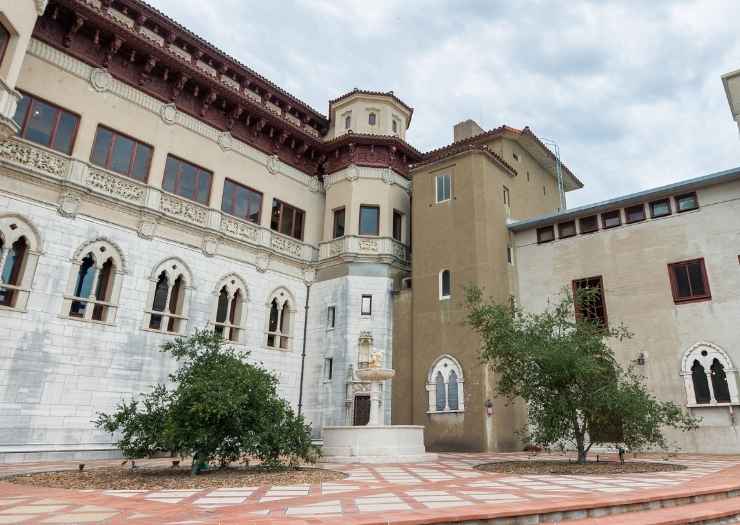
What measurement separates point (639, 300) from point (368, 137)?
13664 mm

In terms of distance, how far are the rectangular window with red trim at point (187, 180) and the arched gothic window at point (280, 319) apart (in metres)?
5.03

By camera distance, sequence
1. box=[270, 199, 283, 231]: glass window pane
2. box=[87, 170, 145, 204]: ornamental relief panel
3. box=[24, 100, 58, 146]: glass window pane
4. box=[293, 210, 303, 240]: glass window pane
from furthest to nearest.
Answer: box=[293, 210, 303, 240]: glass window pane < box=[270, 199, 283, 231]: glass window pane < box=[87, 170, 145, 204]: ornamental relief panel < box=[24, 100, 58, 146]: glass window pane

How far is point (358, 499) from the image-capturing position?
23.2 ft

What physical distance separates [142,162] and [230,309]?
643 cm

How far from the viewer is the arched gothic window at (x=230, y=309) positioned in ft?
65.2

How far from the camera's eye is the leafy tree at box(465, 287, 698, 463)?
40.5 feet

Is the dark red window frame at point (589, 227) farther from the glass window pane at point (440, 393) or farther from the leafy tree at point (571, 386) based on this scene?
the glass window pane at point (440, 393)

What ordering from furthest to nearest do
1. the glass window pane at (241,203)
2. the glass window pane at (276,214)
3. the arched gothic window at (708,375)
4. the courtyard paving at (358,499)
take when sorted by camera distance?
the glass window pane at (276,214), the glass window pane at (241,203), the arched gothic window at (708,375), the courtyard paving at (358,499)

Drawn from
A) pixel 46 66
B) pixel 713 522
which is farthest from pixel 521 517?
pixel 46 66

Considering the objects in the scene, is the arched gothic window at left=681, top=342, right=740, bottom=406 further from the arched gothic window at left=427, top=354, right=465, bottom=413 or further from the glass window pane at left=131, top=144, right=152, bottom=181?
the glass window pane at left=131, top=144, right=152, bottom=181

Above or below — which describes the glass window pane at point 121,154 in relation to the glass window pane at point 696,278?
above

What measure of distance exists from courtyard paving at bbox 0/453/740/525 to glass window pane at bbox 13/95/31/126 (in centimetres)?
1184

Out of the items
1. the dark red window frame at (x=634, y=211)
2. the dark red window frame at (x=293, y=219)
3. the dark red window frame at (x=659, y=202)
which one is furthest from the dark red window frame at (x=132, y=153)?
the dark red window frame at (x=659, y=202)

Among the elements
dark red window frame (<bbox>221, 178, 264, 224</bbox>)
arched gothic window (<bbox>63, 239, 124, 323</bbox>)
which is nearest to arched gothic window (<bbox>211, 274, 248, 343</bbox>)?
dark red window frame (<bbox>221, 178, 264, 224</bbox>)
